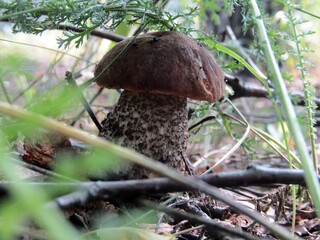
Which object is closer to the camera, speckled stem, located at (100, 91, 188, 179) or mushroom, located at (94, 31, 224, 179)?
mushroom, located at (94, 31, 224, 179)

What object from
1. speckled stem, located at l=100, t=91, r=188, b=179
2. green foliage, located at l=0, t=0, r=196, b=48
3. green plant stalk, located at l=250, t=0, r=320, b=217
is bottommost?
speckled stem, located at l=100, t=91, r=188, b=179

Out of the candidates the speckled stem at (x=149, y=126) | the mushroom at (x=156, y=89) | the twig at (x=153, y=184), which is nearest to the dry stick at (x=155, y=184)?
the twig at (x=153, y=184)

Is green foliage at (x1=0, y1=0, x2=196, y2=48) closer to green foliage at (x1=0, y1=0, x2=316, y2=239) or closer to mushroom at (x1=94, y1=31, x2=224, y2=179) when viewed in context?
green foliage at (x1=0, y1=0, x2=316, y2=239)

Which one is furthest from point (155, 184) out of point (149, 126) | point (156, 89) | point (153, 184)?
point (149, 126)

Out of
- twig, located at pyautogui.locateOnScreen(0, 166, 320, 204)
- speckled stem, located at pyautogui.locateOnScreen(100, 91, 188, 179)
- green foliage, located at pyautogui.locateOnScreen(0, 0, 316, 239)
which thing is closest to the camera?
green foliage, located at pyautogui.locateOnScreen(0, 0, 316, 239)

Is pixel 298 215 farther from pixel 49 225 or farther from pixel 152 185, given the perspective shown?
pixel 49 225

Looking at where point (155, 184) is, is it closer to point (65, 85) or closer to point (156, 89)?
point (65, 85)

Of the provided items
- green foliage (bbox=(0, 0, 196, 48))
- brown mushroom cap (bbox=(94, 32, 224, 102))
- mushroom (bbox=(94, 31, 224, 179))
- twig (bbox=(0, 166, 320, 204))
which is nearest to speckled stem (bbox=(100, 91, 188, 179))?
mushroom (bbox=(94, 31, 224, 179))

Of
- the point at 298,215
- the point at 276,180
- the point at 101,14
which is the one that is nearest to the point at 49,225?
the point at 276,180
